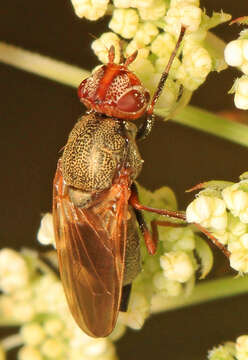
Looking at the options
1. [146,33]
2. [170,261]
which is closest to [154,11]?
[146,33]

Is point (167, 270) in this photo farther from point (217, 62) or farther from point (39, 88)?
point (39, 88)

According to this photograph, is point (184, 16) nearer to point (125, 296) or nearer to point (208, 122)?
point (208, 122)

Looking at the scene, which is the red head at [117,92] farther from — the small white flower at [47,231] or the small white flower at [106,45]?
the small white flower at [47,231]

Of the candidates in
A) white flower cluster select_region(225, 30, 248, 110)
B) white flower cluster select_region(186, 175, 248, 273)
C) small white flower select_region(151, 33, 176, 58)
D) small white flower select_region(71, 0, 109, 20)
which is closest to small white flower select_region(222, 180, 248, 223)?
white flower cluster select_region(186, 175, 248, 273)

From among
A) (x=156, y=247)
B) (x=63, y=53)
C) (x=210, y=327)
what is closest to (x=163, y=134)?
(x=63, y=53)

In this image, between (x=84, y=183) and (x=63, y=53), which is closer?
(x=84, y=183)

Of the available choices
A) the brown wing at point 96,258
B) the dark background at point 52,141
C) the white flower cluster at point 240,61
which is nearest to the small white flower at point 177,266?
the brown wing at point 96,258

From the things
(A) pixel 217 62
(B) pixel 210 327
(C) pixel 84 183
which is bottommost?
(B) pixel 210 327
